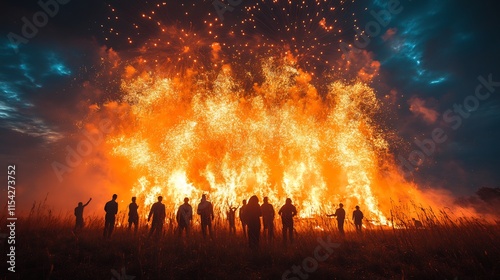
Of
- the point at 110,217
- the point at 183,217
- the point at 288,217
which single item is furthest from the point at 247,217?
the point at 110,217

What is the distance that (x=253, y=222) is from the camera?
30.1 feet

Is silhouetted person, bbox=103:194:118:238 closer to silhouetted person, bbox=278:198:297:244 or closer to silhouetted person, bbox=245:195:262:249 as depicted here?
silhouetted person, bbox=245:195:262:249

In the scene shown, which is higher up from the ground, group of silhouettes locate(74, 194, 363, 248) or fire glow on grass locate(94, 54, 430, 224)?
fire glow on grass locate(94, 54, 430, 224)

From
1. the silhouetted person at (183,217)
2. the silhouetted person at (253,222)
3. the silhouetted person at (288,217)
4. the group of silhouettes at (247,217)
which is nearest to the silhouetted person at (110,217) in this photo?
the group of silhouettes at (247,217)

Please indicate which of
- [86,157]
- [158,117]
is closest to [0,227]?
[158,117]

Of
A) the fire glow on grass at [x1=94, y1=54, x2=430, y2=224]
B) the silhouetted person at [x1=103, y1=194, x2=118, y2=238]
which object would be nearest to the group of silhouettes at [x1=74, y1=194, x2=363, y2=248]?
the silhouetted person at [x1=103, y1=194, x2=118, y2=238]

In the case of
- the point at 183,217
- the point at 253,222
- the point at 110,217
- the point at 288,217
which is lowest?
the point at 253,222

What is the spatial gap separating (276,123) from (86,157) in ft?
94.5

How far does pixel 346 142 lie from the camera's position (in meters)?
24.7

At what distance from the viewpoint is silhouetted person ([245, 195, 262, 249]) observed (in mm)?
8914

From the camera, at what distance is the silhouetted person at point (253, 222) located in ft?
29.2

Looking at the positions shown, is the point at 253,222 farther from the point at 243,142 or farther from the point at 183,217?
the point at 243,142

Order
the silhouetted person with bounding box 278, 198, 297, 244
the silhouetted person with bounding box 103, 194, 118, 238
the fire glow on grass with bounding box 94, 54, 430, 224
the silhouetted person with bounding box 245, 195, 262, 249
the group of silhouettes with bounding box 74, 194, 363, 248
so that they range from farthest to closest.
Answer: the fire glow on grass with bounding box 94, 54, 430, 224 → the silhouetted person with bounding box 103, 194, 118, 238 → the silhouetted person with bounding box 278, 198, 297, 244 → the group of silhouettes with bounding box 74, 194, 363, 248 → the silhouetted person with bounding box 245, 195, 262, 249

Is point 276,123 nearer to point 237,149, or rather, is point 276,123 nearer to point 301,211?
point 237,149
